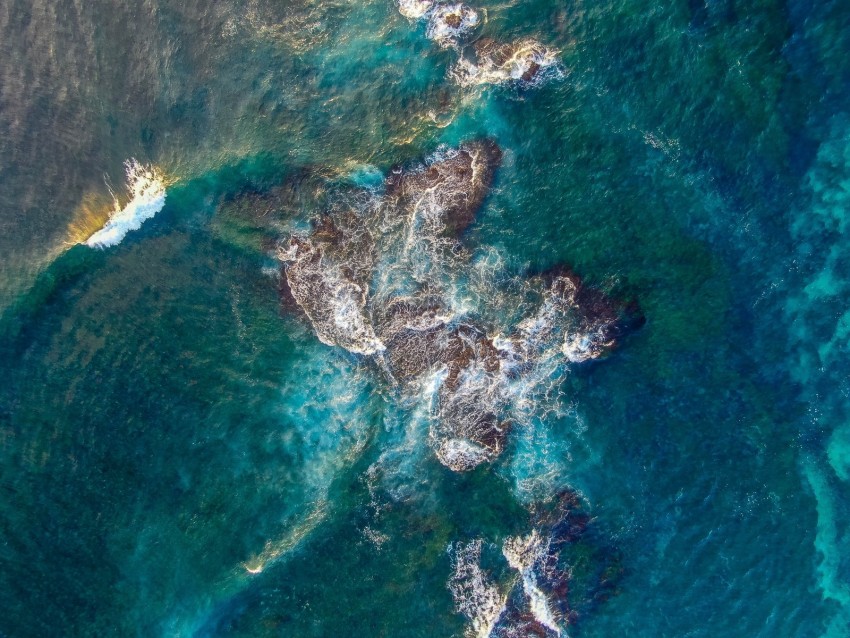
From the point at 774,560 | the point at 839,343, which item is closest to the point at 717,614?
the point at 774,560

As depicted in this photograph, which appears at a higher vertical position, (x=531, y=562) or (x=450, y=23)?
(x=450, y=23)

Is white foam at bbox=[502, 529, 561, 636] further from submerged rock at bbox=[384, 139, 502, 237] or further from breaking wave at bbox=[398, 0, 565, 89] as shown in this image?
breaking wave at bbox=[398, 0, 565, 89]

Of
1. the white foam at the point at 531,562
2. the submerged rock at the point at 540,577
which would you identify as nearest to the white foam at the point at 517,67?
the submerged rock at the point at 540,577

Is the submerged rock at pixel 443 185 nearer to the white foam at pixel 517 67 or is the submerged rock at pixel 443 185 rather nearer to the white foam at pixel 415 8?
the white foam at pixel 517 67

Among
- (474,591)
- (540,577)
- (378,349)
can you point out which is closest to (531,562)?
(540,577)

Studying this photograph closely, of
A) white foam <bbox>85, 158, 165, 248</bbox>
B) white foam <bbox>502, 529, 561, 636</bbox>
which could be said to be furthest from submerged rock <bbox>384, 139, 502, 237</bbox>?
white foam <bbox>502, 529, 561, 636</bbox>

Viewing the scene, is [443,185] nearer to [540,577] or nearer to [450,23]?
[450,23]
